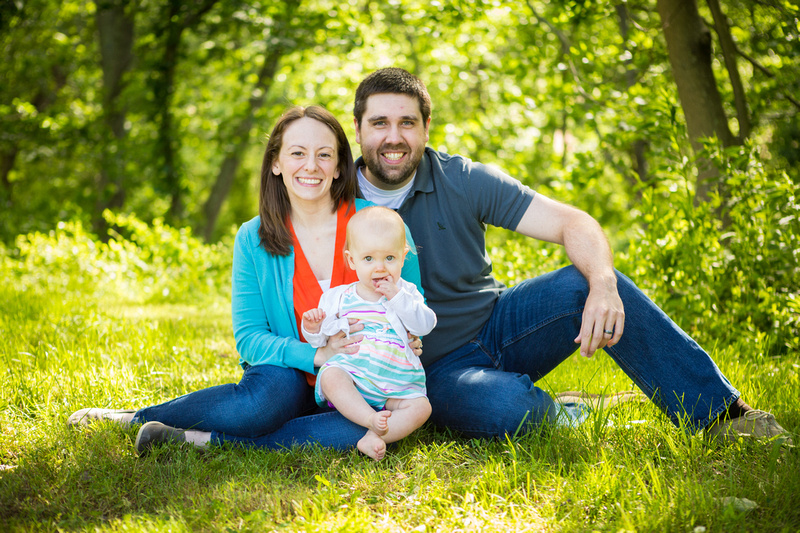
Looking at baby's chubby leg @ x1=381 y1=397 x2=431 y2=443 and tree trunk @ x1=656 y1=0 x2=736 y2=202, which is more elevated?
tree trunk @ x1=656 y1=0 x2=736 y2=202

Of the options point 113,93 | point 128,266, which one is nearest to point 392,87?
point 128,266

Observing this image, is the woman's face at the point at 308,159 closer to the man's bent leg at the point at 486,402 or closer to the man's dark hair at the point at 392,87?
the man's dark hair at the point at 392,87

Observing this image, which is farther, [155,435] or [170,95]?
[170,95]

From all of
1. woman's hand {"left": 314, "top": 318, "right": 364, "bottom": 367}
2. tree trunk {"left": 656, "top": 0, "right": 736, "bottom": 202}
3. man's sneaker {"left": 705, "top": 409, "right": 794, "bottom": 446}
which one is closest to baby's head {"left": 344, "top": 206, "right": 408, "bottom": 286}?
woman's hand {"left": 314, "top": 318, "right": 364, "bottom": 367}

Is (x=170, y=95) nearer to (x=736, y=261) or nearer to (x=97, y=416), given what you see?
(x=97, y=416)

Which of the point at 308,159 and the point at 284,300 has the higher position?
the point at 308,159

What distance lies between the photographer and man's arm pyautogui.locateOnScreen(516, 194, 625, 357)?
241 cm

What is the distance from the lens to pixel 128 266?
24.1 feet

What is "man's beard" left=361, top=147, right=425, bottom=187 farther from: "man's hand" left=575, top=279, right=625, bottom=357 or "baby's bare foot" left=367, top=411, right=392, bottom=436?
"baby's bare foot" left=367, top=411, right=392, bottom=436

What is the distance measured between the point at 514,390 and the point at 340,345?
732 millimetres

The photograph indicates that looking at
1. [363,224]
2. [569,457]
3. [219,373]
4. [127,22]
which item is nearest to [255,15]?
[127,22]

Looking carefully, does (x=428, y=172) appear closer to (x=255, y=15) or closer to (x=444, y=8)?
(x=444, y=8)

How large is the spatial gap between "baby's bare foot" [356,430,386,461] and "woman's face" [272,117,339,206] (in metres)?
1.08

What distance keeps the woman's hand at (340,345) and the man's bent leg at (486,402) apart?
46cm
